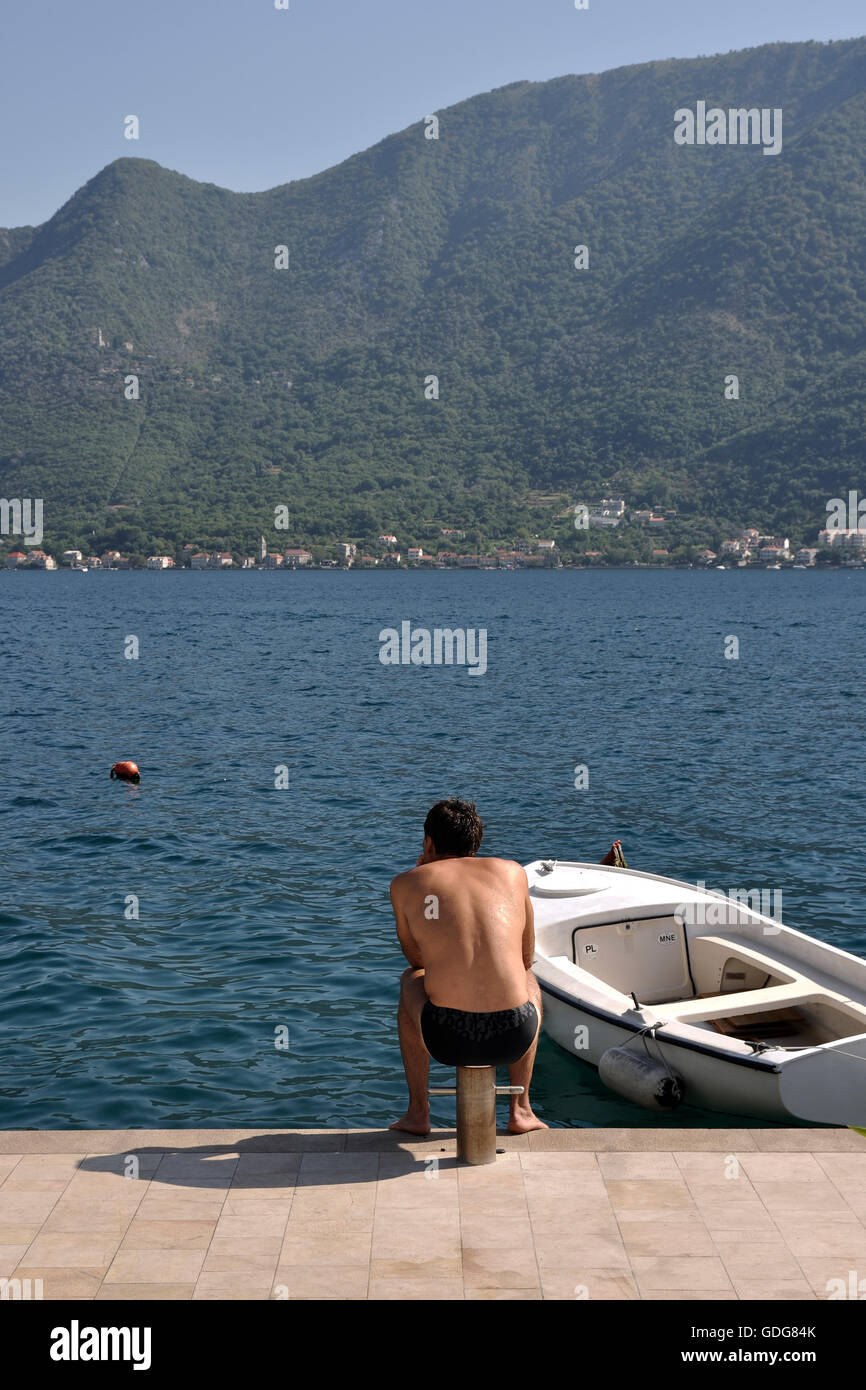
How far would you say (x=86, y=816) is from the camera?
20.1m

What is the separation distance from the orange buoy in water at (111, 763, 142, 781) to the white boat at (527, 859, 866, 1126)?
11.8m

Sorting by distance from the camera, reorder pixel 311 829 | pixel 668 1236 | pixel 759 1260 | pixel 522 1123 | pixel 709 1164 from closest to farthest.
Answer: pixel 759 1260
pixel 668 1236
pixel 709 1164
pixel 522 1123
pixel 311 829

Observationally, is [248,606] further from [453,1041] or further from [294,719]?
[453,1041]

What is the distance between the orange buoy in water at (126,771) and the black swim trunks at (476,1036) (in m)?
17.5

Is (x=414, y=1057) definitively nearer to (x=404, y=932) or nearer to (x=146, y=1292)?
(x=404, y=932)

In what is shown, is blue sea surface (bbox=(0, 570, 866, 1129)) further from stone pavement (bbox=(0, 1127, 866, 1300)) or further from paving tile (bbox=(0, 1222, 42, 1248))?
paving tile (bbox=(0, 1222, 42, 1248))

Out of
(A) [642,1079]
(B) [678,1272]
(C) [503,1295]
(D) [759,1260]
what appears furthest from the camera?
(A) [642,1079]

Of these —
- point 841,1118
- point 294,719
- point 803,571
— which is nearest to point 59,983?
point 841,1118

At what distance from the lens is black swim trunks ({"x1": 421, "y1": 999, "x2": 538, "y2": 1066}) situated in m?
6.32

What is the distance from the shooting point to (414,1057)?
Answer: 6836mm

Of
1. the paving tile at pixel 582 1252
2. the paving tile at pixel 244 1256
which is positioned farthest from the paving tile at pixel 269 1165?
the paving tile at pixel 582 1252

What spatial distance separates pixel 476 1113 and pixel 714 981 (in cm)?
519

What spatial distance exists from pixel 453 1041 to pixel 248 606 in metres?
94.7

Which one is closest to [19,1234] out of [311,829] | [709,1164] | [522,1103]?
[522,1103]
